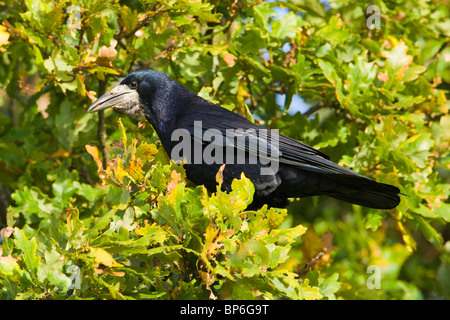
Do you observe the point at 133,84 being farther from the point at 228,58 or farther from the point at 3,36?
the point at 3,36

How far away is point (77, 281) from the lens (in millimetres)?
2365

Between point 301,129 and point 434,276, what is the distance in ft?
8.08

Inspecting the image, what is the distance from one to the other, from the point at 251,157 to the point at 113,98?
3.28ft

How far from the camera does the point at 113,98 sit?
378 cm

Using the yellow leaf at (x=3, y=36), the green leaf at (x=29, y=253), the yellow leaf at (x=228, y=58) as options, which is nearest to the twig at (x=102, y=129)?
the yellow leaf at (x=3, y=36)

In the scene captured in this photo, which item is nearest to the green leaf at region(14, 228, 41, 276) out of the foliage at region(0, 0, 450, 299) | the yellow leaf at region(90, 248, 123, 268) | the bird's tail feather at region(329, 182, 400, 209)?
the foliage at region(0, 0, 450, 299)

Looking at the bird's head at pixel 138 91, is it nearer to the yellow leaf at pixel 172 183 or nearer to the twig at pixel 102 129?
the twig at pixel 102 129

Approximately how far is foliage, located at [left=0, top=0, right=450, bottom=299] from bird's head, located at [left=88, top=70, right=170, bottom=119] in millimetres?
86

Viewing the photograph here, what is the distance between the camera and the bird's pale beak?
12.0 feet

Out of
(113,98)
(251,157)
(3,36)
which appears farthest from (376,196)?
(3,36)

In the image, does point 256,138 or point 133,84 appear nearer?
point 256,138

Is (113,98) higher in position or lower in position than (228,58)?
lower
